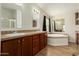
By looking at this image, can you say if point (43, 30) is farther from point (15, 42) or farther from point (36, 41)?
point (15, 42)

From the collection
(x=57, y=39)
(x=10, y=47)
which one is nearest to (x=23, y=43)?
(x=10, y=47)

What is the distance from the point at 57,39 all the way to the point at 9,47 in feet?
2.73

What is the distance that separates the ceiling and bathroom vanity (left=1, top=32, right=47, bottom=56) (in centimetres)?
34

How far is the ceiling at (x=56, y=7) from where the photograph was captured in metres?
1.63

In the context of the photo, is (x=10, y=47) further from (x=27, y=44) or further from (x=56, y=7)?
(x=56, y=7)

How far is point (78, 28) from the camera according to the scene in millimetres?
1689

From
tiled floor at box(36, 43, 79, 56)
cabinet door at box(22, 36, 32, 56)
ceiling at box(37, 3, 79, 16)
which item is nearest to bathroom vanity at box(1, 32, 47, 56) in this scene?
cabinet door at box(22, 36, 32, 56)

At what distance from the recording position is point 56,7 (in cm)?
174

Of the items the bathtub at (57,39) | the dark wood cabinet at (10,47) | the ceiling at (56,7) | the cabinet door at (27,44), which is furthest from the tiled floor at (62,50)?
the ceiling at (56,7)

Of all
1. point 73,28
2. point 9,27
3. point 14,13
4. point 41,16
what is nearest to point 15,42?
point 9,27

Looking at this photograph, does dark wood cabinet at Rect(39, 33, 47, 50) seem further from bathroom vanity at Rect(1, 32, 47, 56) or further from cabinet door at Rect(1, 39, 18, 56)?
cabinet door at Rect(1, 39, 18, 56)

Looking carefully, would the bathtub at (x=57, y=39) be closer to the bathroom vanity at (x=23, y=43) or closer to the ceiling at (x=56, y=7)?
the bathroom vanity at (x=23, y=43)

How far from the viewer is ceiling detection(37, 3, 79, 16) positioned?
1632 mm

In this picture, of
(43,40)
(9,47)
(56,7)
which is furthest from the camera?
(43,40)
